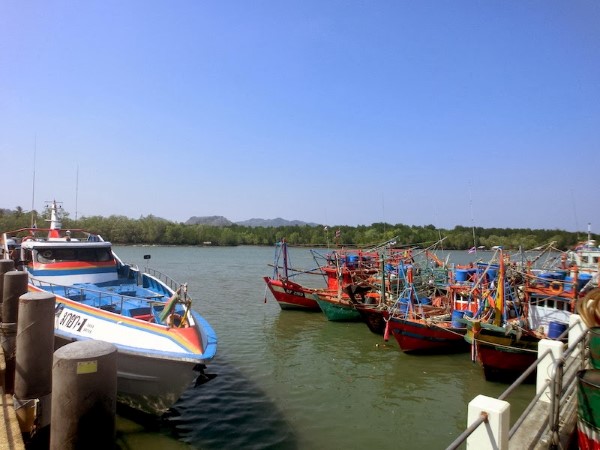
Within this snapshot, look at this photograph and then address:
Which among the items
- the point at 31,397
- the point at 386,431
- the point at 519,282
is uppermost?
the point at 519,282

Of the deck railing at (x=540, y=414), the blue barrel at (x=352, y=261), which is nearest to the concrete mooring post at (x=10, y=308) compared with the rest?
the deck railing at (x=540, y=414)

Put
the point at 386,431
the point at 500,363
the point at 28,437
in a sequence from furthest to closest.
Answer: the point at 500,363 → the point at 386,431 → the point at 28,437

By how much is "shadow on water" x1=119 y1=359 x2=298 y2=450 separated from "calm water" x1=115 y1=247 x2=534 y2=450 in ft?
0.08

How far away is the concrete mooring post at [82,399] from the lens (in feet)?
19.0

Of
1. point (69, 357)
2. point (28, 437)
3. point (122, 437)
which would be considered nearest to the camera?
point (69, 357)

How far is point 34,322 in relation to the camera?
8.47 metres

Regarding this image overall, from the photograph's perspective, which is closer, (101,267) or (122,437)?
(122,437)

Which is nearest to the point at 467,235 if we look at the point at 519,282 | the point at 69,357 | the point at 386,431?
the point at 519,282

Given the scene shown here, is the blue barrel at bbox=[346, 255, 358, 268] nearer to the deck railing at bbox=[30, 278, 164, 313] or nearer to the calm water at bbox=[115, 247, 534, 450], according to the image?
the calm water at bbox=[115, 247, 534, 450]

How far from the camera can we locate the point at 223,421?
10.9 m

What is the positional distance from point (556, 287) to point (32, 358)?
54.7 feet

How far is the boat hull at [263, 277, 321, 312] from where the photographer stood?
27.4 metres

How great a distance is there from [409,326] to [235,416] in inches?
350

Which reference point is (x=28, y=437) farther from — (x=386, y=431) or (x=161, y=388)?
(x=386, y=431)
